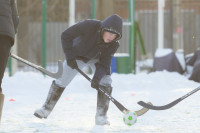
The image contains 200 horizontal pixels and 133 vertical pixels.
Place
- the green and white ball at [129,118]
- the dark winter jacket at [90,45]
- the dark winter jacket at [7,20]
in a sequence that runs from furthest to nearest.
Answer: the dark winter jacket at [90,45]
the green and white ball at [129,118]
the dark winter jacket at [7,20]

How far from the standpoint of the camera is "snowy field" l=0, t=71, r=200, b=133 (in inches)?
169

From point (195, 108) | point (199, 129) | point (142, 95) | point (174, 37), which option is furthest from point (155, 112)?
point (174, 37)

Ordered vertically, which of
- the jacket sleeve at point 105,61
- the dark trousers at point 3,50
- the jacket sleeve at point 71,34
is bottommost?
the jacket sleeve at point 105,61

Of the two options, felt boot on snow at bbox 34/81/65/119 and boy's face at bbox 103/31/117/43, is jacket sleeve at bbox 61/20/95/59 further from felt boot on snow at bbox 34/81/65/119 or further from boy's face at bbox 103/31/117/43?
felt boot on snow at bbox 34/81/65/119

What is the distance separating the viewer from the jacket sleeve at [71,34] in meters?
4.46

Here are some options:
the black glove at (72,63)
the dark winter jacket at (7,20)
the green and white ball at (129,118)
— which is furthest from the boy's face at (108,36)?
the dark winter jacket at (7,20)

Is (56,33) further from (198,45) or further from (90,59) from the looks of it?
(90,59)

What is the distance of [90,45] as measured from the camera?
4469 mm

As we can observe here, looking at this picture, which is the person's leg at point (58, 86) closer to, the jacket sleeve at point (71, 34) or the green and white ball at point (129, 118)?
the jacket sleeve at point (71, 34)

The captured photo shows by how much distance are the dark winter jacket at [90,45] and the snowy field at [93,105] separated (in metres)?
0.59

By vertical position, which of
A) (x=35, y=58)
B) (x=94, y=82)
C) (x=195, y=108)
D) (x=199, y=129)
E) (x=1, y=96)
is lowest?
(x=35, y=58)

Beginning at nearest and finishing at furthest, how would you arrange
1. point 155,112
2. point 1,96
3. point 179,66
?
1. point 1,96
2. point 155,112
3. point 179,66

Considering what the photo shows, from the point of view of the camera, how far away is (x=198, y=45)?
11695mm

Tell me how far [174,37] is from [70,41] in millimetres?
7057
